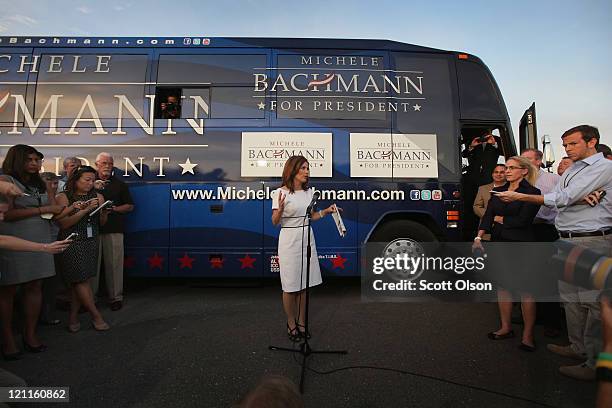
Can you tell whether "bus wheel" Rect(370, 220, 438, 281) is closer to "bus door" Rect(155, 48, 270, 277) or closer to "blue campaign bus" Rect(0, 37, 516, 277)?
"blue campaign bus" Rect(0, 37, 516, 277)

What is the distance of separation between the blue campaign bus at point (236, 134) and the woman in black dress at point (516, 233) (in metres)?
1.32

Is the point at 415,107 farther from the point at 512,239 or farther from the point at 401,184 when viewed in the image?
the point at 512,239

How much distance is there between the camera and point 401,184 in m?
4.84

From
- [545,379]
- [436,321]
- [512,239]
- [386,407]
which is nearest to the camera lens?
[386,407]

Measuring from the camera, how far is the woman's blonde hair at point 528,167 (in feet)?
11.4

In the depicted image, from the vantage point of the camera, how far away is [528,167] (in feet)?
11.5

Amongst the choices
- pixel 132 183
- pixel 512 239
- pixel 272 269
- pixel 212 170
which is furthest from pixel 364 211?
pixel 132 183

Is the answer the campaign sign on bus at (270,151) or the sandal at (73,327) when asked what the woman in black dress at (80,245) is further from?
the campaign sign on bus at (270,151)

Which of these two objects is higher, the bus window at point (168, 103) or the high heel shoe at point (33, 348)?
the bus window at point (168, 103)

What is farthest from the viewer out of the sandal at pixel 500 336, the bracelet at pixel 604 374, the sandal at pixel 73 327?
the sandal at pixel 73 327

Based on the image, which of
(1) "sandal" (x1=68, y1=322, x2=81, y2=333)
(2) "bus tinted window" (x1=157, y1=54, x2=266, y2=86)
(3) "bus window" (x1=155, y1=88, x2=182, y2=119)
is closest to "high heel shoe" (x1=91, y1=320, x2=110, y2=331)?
(1) "sandal" (x1=68, y1=322, x2=81, y2=333)

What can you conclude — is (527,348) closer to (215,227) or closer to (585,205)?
(585,205)

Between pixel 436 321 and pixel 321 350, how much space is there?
1.62m

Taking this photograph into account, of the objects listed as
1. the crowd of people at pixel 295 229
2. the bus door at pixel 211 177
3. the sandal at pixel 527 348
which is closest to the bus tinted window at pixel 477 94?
the crowd of people at pixel 295 229
